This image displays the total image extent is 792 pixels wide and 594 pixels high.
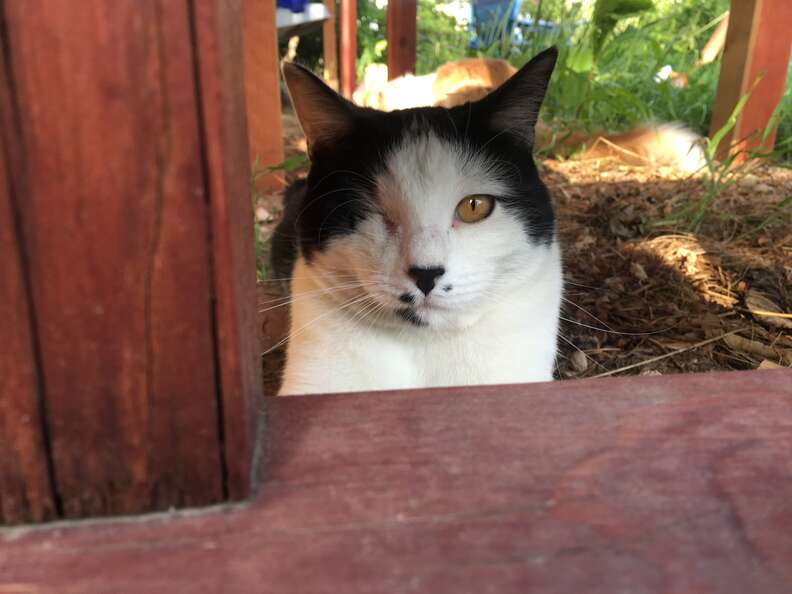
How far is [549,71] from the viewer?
1552 millimetres

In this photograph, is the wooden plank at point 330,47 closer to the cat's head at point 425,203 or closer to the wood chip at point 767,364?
the cat's head at point 425,203

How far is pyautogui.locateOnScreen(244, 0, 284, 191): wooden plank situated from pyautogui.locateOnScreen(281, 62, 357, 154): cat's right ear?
6.05 ft

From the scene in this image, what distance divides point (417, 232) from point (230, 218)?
81 centimetres

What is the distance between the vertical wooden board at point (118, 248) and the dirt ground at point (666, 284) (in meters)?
1.24

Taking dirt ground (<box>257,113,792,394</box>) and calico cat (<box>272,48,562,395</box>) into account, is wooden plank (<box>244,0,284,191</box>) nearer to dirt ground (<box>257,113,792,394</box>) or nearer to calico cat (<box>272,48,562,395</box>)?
dirt ground (<box>257,113,792,394</box>)

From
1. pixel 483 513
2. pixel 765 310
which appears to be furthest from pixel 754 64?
pixel 483 513

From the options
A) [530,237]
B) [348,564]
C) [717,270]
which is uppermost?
[348,564]

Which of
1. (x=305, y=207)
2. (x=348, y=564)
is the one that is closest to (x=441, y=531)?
(x=348, y=564)

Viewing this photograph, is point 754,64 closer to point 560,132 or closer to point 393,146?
point 560,132

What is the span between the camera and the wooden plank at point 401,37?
14.4ft

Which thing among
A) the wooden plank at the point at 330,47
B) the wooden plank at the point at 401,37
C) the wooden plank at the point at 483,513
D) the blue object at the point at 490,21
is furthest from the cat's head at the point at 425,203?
the wooden plank at the point at 330,47

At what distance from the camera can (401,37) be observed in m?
4.59

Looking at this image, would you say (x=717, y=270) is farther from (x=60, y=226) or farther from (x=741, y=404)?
(x=60, y=226)

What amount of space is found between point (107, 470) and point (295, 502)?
0.54 feet
